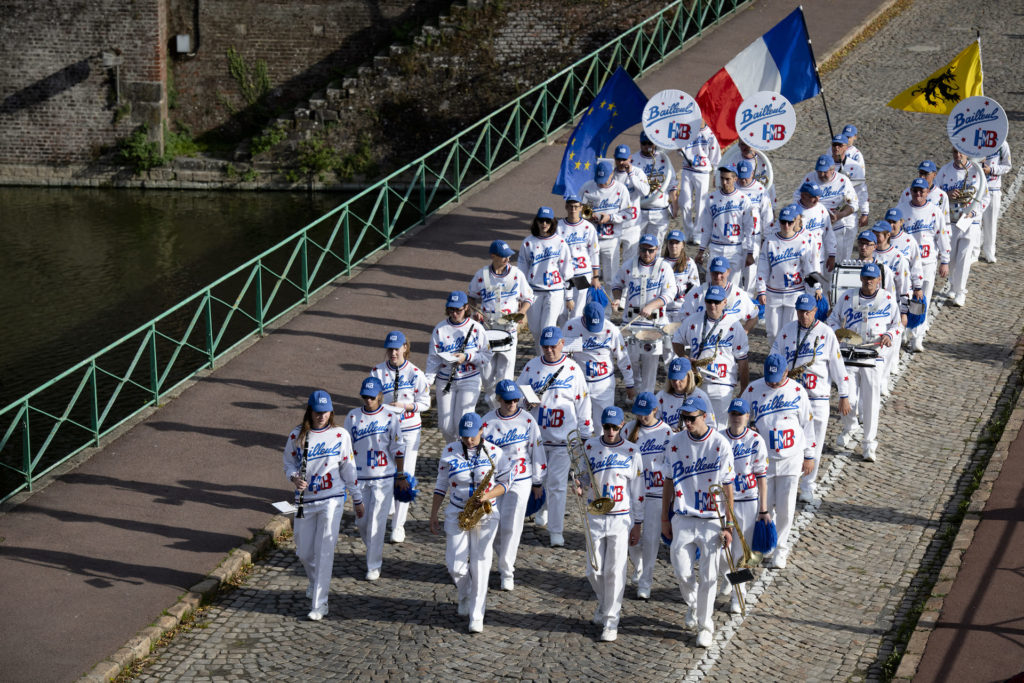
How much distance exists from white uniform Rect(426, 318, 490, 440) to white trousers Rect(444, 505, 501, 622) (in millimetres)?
2390

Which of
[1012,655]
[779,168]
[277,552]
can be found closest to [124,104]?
[779,168]

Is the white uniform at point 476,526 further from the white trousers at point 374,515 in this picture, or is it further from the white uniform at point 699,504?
the white uniform at point 699,504

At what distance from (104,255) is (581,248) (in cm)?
1170

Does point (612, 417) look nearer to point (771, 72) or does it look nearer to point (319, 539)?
point (319, 539)

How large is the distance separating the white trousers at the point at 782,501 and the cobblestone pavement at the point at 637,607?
325 millimetres

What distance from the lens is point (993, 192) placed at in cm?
1764

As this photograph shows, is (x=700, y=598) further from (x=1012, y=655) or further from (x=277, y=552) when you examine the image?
(x=277, y=552)

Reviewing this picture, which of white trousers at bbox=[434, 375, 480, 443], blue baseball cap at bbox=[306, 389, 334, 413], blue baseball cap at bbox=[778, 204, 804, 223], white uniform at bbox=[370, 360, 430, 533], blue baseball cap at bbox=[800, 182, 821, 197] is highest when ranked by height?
Answer: blue baseball cap at bbox=[800, 182, 821, 197]

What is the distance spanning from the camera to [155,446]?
1403cm

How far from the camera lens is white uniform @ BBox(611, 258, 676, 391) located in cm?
1407

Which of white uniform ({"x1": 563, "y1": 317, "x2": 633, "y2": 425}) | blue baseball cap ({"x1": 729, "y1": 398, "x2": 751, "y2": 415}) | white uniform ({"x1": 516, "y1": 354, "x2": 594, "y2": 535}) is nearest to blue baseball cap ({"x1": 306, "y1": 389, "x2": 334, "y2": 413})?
white uniform ({"x1": 516, "y1": 354, "x2": 594, "y2": 535})

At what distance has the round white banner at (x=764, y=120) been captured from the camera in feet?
53.8

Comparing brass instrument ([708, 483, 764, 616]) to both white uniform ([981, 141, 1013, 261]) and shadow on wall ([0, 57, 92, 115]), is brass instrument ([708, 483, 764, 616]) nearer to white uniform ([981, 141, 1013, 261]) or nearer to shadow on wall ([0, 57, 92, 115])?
white uniform ([981, 141, 1013, 261])

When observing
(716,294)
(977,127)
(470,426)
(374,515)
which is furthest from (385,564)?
(977,127)
